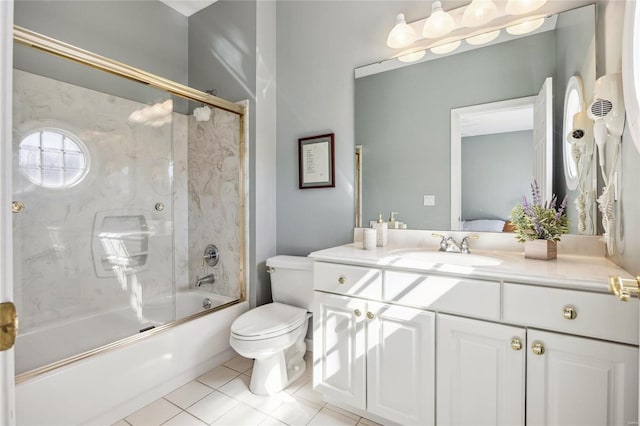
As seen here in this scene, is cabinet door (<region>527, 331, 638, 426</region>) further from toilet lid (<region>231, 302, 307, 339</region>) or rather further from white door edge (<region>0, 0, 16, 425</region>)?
white door edge (<region>0, 0, 16, 425</region>)

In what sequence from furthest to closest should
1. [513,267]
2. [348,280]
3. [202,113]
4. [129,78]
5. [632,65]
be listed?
[202,113], [129,78], [348,280], [513,267], [632,65]

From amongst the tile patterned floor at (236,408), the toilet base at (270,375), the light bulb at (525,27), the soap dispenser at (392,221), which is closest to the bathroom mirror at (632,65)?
the light bulb at (525,27)

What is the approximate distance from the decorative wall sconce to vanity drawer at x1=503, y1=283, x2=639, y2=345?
134 cm

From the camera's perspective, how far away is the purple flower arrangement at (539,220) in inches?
55.4

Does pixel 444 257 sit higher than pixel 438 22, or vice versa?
pixel 438 22

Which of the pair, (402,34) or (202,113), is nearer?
(402,34)

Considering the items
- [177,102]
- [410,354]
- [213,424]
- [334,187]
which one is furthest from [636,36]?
[177,102]

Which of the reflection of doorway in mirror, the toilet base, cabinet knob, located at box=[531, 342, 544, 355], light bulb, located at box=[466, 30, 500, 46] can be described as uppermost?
light bulb, located at box=[466, 30, 500, 46]

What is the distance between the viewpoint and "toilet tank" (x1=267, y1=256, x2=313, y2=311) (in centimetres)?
209

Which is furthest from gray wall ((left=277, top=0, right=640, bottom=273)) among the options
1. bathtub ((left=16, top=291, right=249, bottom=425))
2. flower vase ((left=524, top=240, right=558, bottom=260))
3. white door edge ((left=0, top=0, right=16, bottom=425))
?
white door edge ((left=0, top=0, right=16, bottom=425))

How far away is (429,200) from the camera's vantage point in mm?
1857

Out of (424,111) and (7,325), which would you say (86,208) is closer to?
(7,325)

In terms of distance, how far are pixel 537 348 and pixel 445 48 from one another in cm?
160

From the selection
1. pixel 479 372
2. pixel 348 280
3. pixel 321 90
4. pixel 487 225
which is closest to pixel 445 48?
pixel 321 90
